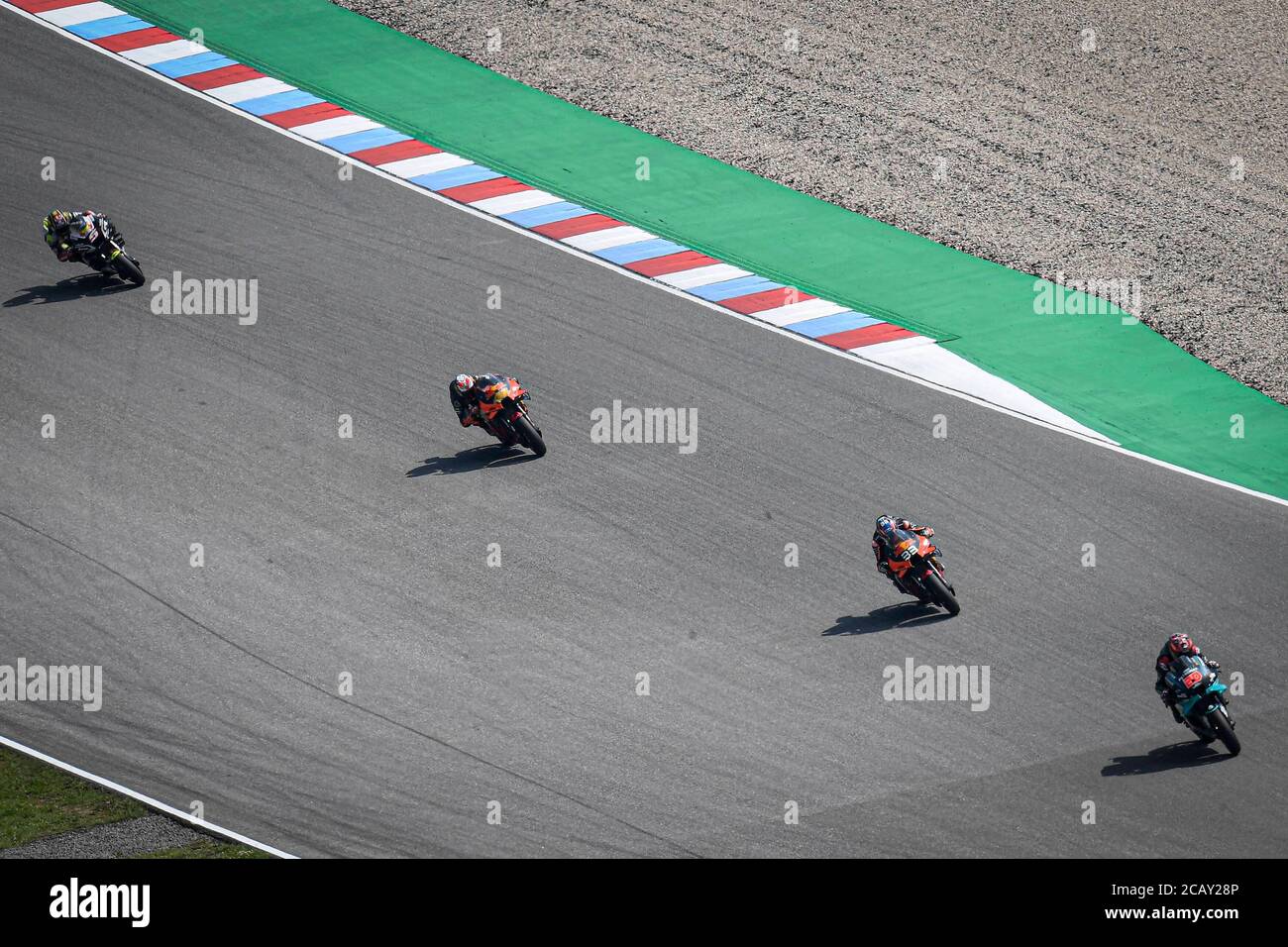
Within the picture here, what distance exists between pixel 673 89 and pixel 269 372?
40.1ft

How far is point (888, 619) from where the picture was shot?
17984mm

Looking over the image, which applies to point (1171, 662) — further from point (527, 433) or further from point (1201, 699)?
point (527, 433)

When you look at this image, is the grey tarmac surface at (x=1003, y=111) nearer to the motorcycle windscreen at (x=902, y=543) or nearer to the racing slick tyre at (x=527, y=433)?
the motorcycle windscreen at (x=902, y=543)

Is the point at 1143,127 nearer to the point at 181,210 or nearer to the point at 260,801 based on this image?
the point at 181,210

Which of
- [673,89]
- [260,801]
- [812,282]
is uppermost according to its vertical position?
[673,89]

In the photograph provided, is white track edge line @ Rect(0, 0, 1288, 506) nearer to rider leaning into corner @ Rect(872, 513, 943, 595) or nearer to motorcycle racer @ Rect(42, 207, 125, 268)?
rider leaning into corner @ Rect(872, 513, 943, 595)

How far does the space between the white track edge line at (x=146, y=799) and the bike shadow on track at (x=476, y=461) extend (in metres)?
6.47

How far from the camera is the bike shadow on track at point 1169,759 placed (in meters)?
15.5

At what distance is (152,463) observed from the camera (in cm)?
2027

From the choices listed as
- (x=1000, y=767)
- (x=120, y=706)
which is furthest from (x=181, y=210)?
(x=1000, y=767)

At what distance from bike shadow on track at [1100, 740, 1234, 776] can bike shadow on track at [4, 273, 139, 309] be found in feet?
53.4

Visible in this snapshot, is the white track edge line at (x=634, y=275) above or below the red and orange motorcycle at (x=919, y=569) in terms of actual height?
above

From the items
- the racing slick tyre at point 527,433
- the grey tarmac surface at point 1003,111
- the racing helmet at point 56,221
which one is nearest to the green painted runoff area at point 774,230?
the grey tarmac surface at point 1003,111

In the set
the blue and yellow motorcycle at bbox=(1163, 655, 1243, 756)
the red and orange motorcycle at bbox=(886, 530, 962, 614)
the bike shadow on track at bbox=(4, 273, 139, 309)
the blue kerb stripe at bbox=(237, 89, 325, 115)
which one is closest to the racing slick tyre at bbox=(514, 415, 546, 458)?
the red and orange motorcycle at bbox=(886, 530, 962, 614)
